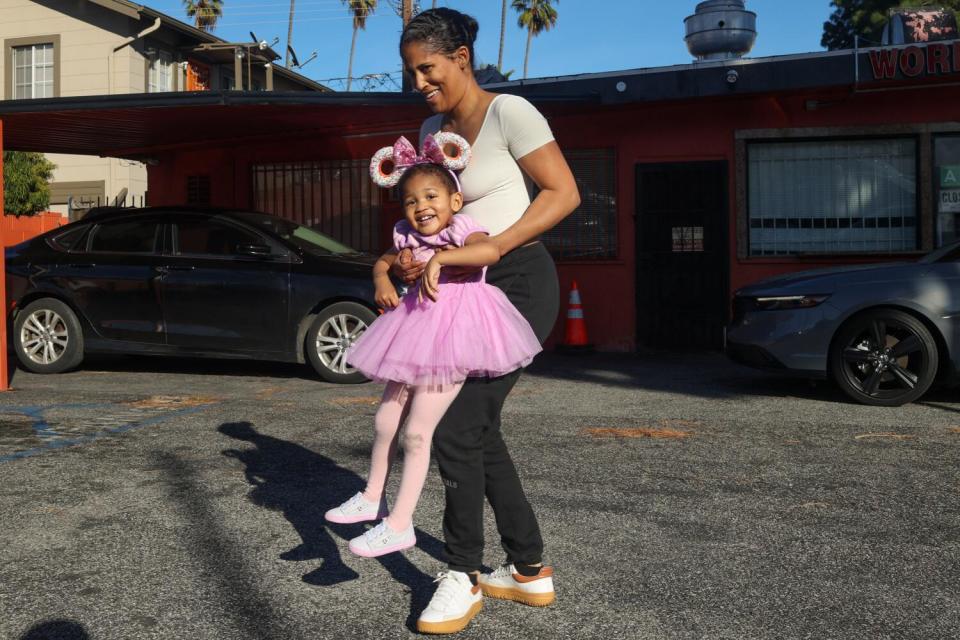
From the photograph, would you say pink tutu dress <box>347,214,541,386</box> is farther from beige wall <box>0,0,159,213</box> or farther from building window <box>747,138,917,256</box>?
beige wall <box>0,0,159,213</box>

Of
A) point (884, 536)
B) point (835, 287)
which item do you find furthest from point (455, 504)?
point (835, 287)

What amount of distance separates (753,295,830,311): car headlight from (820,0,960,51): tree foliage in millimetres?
27121

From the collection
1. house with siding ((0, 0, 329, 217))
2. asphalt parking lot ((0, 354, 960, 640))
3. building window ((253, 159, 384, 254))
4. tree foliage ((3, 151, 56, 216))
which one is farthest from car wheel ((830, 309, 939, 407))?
tree foliage ((3, 151, 56, 216))

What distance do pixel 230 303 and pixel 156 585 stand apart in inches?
233

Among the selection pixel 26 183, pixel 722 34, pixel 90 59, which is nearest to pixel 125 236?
pixel 722 34

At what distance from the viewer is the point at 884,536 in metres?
4.18

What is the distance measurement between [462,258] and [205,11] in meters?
45.4

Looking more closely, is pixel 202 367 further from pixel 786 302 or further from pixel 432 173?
pixel 432 173

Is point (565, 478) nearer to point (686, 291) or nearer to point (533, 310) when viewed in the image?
point (533, 310)

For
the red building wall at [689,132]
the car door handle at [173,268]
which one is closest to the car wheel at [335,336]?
the car door handle at [173,268]

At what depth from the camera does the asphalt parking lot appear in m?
3.27

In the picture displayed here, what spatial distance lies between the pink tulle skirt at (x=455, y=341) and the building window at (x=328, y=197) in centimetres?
1080

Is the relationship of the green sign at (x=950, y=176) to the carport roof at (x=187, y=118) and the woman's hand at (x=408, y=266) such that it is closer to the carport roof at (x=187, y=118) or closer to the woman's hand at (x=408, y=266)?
the carport roof at (x=187, y=118)

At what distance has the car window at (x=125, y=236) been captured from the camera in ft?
32.2
